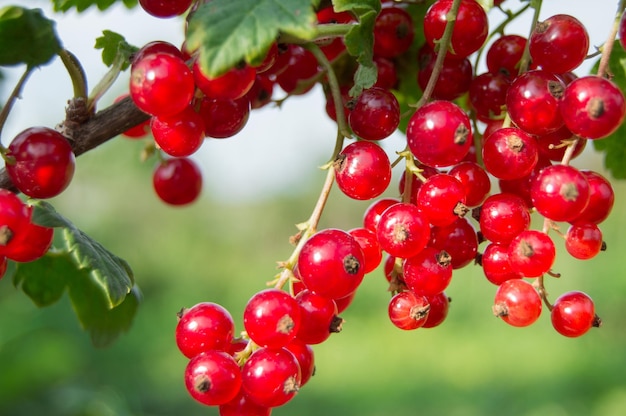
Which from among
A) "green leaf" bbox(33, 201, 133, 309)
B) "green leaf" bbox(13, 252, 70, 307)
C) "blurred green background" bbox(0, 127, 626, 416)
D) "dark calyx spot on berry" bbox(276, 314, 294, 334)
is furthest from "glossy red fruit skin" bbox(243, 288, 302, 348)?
"blurred green background" bbox(0, 127, 626, 416)

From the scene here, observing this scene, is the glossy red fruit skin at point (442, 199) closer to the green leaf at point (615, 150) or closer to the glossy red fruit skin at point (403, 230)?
the glossy red fruit skin at point (403, 230)

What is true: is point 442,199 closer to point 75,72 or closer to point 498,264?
point 498,264

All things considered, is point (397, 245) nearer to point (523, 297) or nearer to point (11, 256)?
point (523, 297)

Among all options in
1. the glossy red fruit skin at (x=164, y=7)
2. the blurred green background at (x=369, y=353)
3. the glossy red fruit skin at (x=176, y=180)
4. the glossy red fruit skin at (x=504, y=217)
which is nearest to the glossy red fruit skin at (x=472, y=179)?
the glossy red fruit skin at (x=504, y=217)

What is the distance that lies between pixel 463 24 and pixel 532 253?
0.60 ft

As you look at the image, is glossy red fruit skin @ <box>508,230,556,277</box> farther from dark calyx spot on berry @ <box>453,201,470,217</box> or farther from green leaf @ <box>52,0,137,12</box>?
green leaf @ <box>52,0,137,12</box>

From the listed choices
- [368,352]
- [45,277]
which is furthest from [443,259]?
[368,352]

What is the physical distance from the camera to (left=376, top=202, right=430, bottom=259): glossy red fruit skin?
49cm

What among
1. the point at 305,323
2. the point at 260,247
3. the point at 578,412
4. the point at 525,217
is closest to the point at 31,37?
the point at 305,323

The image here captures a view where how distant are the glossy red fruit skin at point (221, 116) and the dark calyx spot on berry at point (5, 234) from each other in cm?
16

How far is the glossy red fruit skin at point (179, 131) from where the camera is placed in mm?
501

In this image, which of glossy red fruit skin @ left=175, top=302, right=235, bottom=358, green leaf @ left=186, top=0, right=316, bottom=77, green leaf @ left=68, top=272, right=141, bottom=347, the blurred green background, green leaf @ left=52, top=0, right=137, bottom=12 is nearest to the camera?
green leaf @ left=186, top=0, right=316, bottom=77

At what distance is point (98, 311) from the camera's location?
29.9 inches

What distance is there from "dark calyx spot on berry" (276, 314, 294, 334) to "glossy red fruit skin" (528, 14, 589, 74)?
0.85 feet
